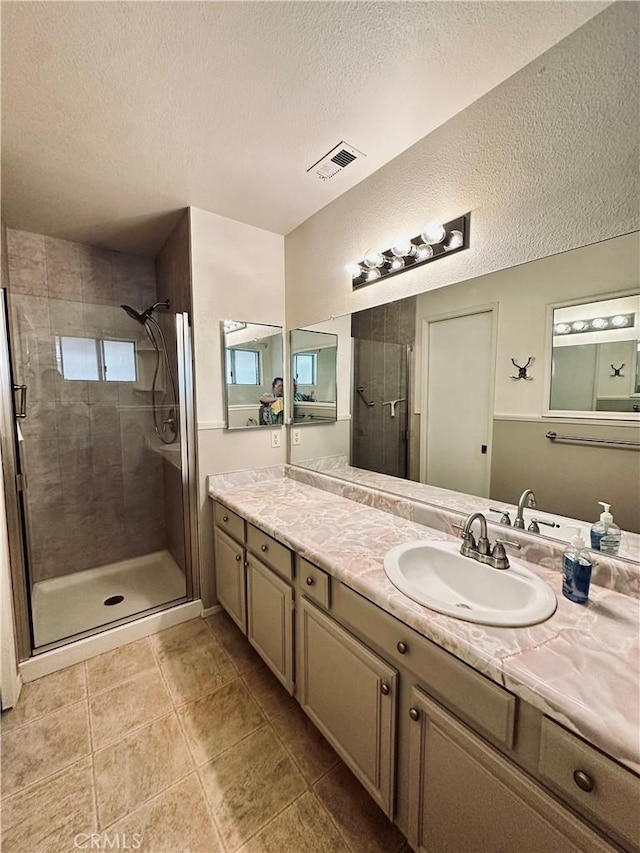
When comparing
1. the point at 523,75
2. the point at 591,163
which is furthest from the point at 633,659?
the point at 523,75

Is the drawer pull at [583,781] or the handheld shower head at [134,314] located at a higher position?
the handheld shower head at [134,314]

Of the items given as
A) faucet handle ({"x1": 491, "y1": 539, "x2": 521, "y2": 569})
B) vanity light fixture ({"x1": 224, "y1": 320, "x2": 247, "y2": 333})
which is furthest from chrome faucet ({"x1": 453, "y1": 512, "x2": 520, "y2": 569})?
vanity light fixture ({"x1": 224, "y1": 320, "x2": 247, "y2": 333})

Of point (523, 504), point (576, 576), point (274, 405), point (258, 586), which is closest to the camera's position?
point (576, 576)

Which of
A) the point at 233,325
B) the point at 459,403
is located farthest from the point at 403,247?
the point at 233,325

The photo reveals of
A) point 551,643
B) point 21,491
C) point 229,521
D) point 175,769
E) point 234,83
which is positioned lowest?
point 175,769

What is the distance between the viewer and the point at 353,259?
6.28 ft

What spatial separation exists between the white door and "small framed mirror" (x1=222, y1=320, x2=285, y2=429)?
1136mm

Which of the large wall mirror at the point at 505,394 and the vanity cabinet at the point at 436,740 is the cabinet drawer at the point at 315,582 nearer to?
the vanity cabinet at the point at 436,740

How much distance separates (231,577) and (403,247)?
1952 mm

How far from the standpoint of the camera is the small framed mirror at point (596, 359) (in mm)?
1030

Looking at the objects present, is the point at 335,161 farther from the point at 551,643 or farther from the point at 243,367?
the point at 551,643

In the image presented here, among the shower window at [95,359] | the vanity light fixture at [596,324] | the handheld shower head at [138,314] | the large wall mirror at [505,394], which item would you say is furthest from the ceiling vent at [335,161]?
the shower window at [95,359]

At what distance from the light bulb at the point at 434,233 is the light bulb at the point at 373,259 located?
0.29 m

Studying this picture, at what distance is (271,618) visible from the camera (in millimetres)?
1624
